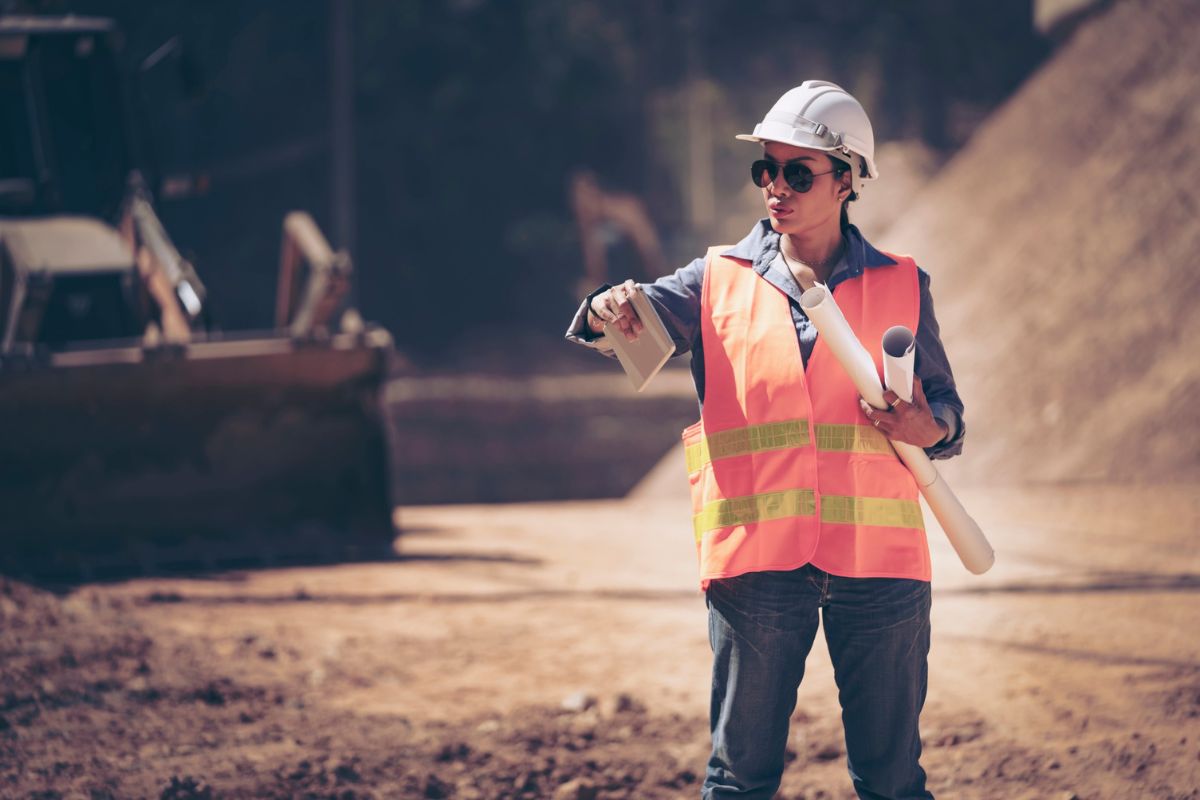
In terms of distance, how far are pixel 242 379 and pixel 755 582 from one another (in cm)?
603

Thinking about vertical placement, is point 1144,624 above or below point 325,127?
below

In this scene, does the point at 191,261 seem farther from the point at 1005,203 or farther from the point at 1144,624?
the point at 1005,203

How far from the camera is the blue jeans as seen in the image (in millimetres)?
2926

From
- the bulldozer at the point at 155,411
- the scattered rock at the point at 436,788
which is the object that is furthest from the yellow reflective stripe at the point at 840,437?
the bulldozer at the point at 155,411

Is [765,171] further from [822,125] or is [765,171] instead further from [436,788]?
[436,788]

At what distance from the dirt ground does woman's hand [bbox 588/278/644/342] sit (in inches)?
73.3

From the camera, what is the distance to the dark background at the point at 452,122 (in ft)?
78.8

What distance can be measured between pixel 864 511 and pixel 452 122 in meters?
23.5

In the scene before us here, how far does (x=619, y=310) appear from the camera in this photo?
9.64 ft

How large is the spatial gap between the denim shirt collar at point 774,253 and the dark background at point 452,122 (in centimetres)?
1960

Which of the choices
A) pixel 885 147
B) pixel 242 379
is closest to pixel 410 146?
pixel 885 147

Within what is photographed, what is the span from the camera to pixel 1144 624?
6215 mm

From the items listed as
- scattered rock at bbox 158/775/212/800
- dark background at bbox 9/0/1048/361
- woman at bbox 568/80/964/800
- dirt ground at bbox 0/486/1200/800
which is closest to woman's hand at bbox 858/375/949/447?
woman at bbox 568/80/964/800

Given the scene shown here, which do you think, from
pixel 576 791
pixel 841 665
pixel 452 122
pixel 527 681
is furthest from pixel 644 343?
pixel 452 122
